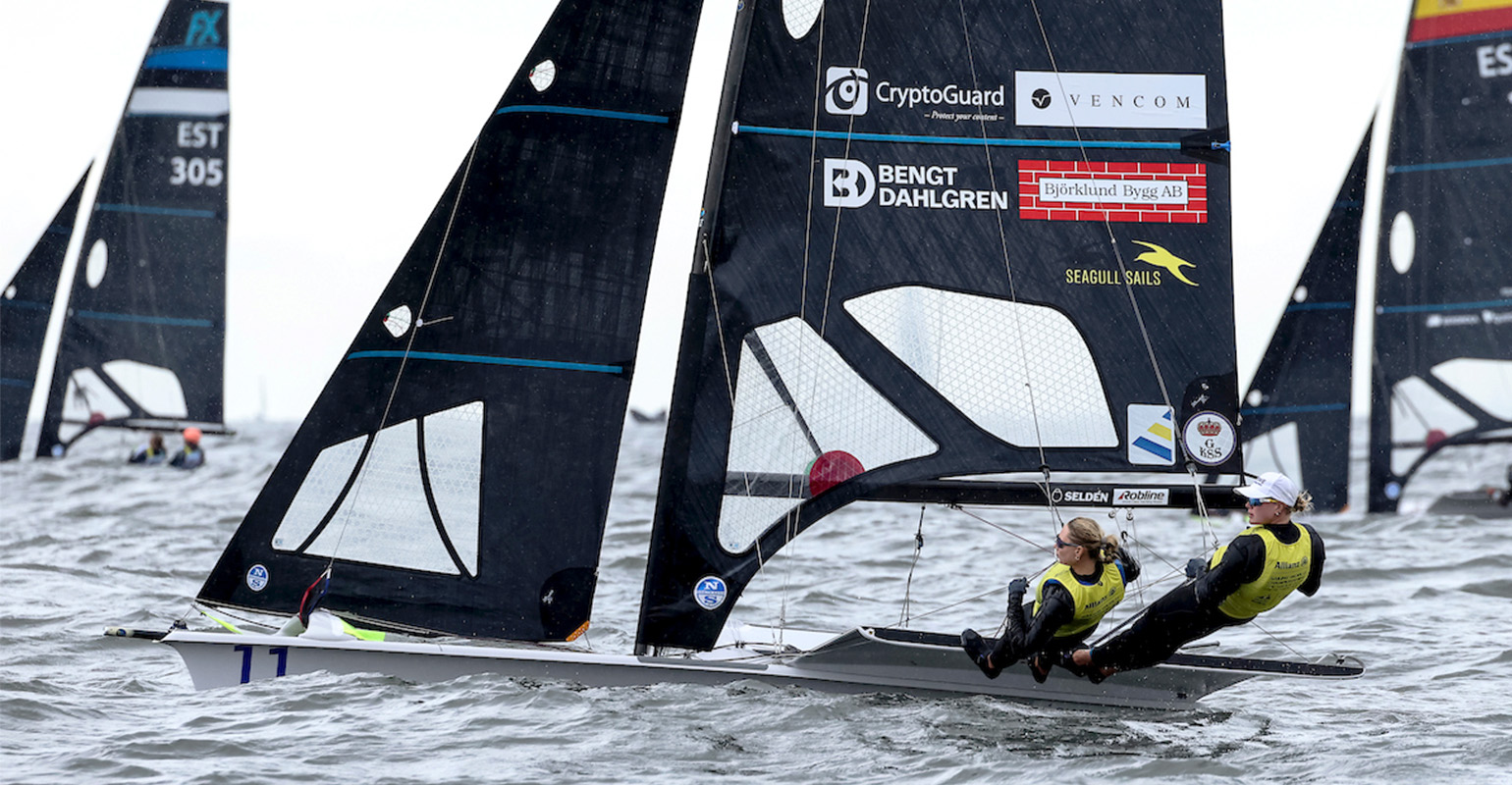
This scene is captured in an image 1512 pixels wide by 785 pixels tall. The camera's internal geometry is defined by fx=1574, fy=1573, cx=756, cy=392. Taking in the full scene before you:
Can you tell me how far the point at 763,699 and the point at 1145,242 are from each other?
269cm

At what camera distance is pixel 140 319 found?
23.5 meters

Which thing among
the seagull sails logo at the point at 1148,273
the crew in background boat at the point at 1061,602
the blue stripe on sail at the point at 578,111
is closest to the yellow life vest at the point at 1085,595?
the crew in background boat at the point at 1061,602

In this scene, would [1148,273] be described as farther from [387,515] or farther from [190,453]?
[190,453]

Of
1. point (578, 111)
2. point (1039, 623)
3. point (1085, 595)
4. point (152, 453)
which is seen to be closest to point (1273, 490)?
point (1085, 595)

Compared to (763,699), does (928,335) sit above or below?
above

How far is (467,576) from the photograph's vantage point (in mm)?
7105

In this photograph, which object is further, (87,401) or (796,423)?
(87,401)

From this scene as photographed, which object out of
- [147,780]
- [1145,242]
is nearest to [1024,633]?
[1145,242]

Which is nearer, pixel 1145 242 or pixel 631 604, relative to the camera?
pixel 1145 242

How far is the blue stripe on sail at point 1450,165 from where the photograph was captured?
1720cm

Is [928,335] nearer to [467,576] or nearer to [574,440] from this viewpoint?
[574,440]

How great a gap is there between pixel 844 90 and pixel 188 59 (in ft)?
63.5

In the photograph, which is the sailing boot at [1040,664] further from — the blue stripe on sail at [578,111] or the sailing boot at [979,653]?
the blue stripe on sail at [578,111]

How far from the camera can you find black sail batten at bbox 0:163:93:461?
23.1 meters
